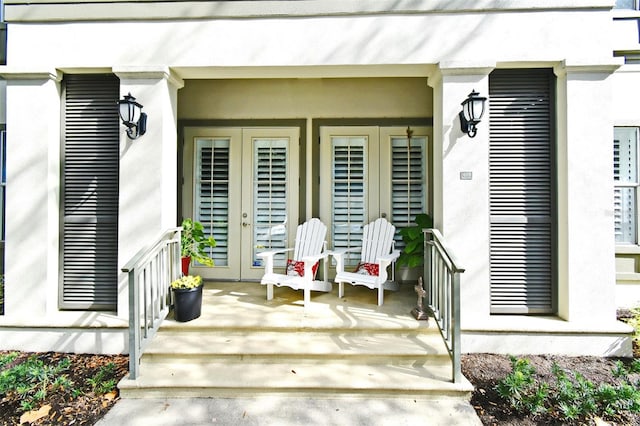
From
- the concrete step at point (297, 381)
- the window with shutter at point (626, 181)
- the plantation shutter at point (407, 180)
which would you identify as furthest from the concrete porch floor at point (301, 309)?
the window with shutter at point (626, 181)

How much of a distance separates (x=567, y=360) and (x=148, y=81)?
464 cm

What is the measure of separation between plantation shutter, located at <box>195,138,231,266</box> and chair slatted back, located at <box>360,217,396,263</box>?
1.91 metres

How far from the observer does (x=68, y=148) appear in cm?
345

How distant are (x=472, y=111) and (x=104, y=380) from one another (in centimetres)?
383

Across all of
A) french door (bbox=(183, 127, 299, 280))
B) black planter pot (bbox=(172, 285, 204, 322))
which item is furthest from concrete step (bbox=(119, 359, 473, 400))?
french door (bbox=(183, 127, 299, 280))

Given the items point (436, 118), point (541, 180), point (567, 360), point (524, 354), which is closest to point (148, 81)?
point (436, 118)

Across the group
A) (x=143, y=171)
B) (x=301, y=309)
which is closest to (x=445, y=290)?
(x=301, y=309)

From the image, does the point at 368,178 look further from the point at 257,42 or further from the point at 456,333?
the point at 456,333

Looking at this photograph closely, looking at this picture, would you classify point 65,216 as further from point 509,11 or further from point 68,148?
point 509,11

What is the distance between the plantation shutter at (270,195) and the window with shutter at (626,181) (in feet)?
13.4

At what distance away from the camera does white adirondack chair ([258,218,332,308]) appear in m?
Result: 3.61

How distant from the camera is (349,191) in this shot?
4.68 meters

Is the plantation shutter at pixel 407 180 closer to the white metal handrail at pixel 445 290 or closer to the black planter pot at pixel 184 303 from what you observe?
the white metal handrail at pixel 445 290

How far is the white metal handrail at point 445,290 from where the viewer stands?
259 centimetres
